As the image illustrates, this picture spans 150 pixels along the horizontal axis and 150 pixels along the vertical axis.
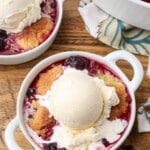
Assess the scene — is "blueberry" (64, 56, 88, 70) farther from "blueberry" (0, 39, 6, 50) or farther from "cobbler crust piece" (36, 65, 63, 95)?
"blueberry" (0, 39, 6, 50)

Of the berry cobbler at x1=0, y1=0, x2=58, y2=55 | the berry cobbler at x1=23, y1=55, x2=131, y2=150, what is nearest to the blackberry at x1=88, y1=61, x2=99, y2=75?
the berry cobbler at x1=23, y1=55, x2=131, y2=150

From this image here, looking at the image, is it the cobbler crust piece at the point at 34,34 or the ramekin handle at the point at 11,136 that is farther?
the cobbler crust piece at the point at 34,34

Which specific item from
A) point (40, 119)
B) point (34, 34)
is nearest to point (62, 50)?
point (34, 34)

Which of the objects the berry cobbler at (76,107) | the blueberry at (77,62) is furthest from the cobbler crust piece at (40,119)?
the blueberry at (77,62)

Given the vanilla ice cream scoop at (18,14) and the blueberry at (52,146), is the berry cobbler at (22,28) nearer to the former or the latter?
the vanilla ice cream scoop at (18,14)

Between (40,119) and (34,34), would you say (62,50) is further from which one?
(40,119)

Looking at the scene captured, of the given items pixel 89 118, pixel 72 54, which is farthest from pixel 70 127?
pixel 72 54

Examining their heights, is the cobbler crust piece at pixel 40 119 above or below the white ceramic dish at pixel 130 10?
below
